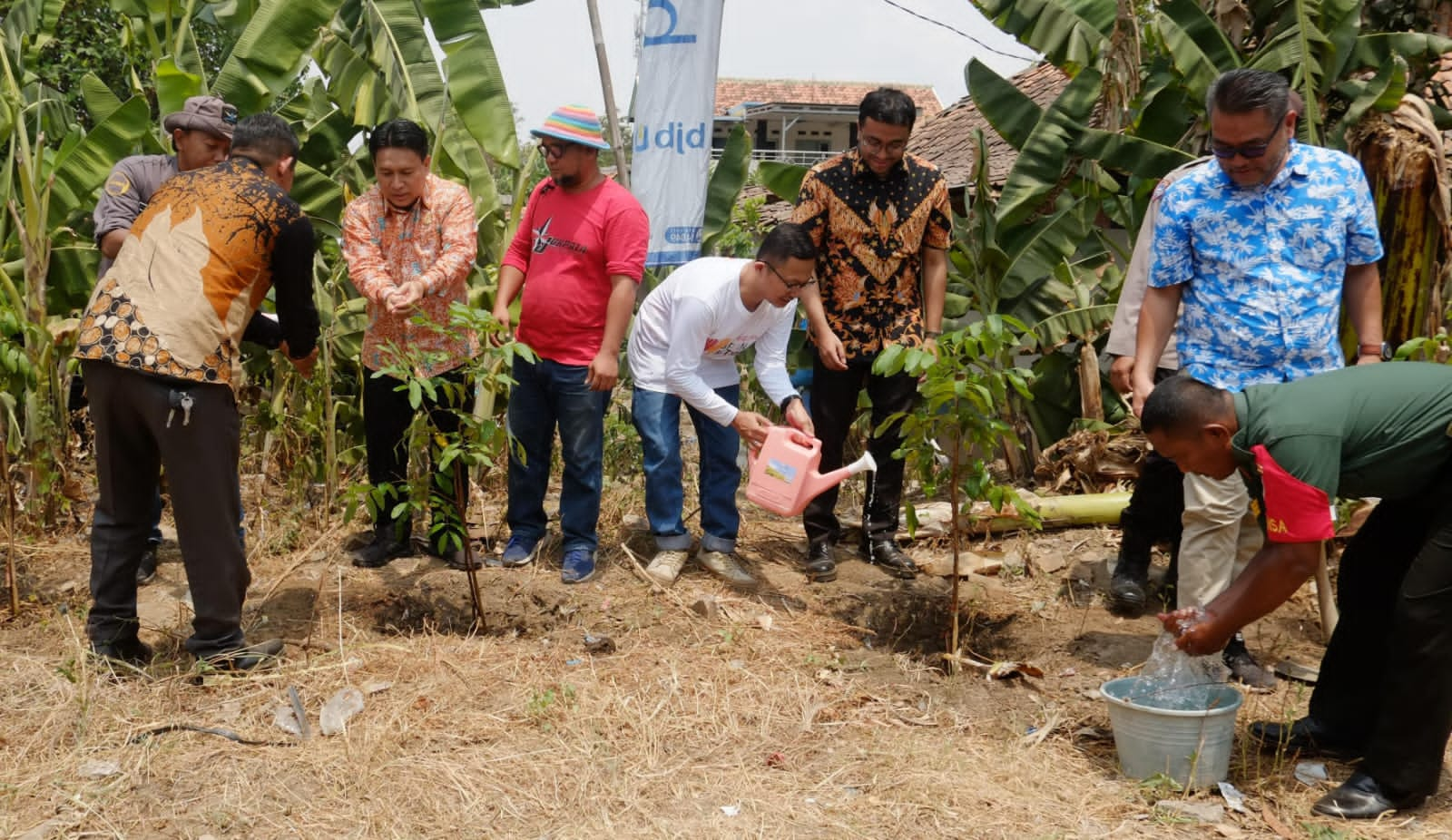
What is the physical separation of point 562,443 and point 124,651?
1768 mm

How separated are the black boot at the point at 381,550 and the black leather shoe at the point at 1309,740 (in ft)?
10.8

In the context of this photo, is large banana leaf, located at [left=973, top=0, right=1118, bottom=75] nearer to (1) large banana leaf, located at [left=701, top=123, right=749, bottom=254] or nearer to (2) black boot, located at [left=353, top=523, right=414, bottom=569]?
(1) large banana leaf, located at [left=701, top=123, right=749, bottom=254]

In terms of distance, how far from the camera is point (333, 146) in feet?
22.9

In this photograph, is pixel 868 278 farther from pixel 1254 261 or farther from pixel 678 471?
pixel 1254 261

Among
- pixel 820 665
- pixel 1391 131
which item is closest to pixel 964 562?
pixel 820 665

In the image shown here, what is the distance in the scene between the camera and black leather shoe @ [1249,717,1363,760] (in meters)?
3.61

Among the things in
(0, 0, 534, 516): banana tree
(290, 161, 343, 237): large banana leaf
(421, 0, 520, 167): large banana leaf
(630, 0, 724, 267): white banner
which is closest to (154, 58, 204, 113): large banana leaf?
(0, 0, 534, 516): banana tree

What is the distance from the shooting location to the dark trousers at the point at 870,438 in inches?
201

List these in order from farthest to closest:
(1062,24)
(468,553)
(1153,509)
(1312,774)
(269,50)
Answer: (1062,24)
(269,50)
(1153,509)
(468,553)
(1312,774)

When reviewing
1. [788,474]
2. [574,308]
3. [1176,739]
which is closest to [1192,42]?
[788,474]

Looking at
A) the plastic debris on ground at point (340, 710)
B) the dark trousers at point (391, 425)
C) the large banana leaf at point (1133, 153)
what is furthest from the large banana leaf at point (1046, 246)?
the plastic debris on ground at point (340, 710)

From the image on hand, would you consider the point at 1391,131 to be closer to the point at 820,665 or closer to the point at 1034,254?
the point at 1034,254

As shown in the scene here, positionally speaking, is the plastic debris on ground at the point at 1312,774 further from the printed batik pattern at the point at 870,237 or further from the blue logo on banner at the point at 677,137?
the blue logo on banner at the point at 677,137

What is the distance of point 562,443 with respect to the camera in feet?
16.5
